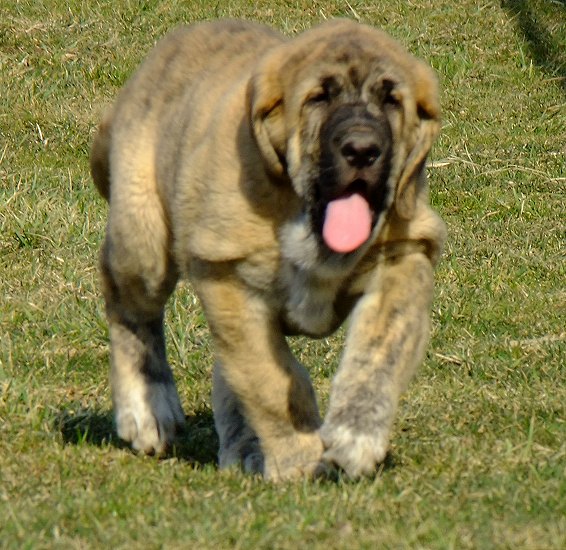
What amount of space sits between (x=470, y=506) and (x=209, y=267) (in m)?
1.26

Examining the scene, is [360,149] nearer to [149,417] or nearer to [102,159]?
[149,417]

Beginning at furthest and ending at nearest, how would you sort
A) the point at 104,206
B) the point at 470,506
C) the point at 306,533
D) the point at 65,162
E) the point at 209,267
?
the point at 65,162 < the point at 104,206 < the point at 209,267 < the point at 470,506 < the point at 306,533

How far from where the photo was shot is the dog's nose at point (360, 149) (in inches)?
178

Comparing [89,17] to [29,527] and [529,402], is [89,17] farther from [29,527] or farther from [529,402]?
[29,527]

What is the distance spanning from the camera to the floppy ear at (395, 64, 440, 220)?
4734mm

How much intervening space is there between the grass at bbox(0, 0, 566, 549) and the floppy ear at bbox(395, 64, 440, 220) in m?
0.93

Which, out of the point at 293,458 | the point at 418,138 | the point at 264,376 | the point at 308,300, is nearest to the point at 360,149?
the point at 418,138

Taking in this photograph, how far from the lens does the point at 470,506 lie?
425 centimetres

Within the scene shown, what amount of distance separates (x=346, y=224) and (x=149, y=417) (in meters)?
1.44

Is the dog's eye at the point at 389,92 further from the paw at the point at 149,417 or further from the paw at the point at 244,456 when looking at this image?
the paw at the point at 149,417

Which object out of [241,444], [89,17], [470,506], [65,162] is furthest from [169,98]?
[89,17]

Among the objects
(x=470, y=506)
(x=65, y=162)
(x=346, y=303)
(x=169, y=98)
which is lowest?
(x=65, y=162)

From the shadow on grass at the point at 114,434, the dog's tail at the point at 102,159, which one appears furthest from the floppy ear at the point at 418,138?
the dog's tail at the point at 102,159

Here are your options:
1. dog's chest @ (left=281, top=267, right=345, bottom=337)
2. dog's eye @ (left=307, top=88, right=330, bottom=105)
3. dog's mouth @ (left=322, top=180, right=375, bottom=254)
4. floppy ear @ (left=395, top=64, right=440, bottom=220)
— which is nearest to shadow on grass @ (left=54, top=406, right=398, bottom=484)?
dog's chest @ (left=281, top=267, right=345, bottom=337)
